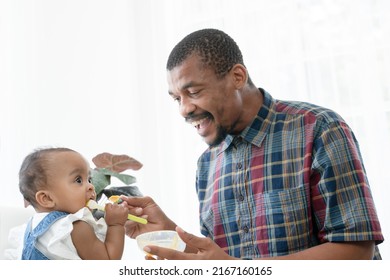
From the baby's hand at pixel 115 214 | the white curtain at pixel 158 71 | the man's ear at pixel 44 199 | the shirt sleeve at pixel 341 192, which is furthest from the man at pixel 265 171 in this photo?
the white curtain at pixel 158 71

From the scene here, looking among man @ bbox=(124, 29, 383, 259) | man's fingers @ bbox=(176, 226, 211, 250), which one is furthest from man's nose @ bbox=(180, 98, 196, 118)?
man's fingers @ bbox=(176, 226, 211, 250)

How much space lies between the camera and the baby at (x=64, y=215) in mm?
1069

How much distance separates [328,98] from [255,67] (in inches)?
17.8

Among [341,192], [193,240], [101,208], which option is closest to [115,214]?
[101,208]

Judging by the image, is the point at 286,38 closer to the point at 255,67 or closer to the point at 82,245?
the point at 255,67

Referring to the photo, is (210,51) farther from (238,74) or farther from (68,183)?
(68,183)

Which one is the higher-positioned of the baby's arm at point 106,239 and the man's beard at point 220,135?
the man's beard at point 220,135

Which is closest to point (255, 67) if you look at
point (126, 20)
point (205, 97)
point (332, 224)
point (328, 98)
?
point (328, 98)

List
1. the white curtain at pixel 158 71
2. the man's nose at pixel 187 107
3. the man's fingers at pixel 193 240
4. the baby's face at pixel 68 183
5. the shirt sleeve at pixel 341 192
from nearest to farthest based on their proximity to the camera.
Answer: the man's fingers at pixel 193 240 → the shirt sleeve at pixel 341 192 → the baby's face at pixel 68 183 → the man's nose at pixel 187 107 → the white curtain at pixel 158 71

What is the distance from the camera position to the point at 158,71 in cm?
291

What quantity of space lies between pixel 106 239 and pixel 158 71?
192 cm

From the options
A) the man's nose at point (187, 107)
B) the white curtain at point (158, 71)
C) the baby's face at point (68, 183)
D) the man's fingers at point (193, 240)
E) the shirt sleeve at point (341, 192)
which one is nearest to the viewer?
the man's fingers at point (193, 240)

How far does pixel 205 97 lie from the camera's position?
1236 millimetres

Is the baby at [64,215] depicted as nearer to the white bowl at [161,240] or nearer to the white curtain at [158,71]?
the white bowl at [161,240]
